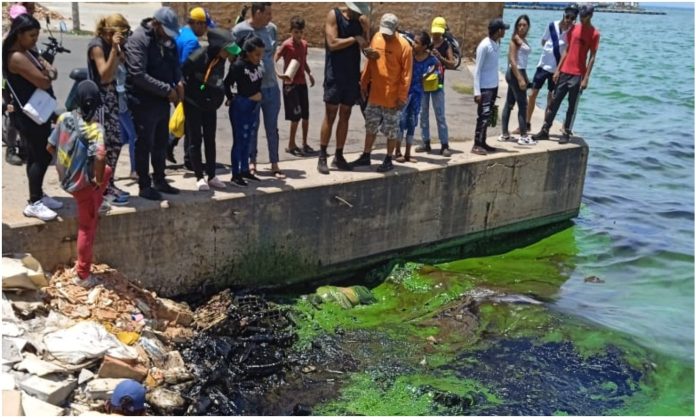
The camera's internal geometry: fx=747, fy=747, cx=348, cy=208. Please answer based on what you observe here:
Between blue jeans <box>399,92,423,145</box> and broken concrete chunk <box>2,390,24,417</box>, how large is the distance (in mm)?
5133

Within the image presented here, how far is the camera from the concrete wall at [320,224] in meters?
6.50

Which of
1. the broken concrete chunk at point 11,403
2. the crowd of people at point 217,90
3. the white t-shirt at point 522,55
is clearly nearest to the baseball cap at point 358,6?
the crowd of people at point 217,90

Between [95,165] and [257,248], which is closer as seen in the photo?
[95,165]

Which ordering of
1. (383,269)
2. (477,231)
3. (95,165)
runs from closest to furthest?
(95,165) < (383,269) < (477,231)

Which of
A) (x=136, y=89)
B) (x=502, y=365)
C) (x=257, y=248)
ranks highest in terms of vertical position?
(x=136, y=89)

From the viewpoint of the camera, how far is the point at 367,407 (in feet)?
19.0

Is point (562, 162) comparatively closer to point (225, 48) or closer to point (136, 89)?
point (225, 48)

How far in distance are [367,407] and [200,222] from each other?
7.65 ft

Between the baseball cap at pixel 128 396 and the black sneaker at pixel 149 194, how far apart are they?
6.75ft

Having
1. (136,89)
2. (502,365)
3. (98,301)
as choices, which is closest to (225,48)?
(136,89)

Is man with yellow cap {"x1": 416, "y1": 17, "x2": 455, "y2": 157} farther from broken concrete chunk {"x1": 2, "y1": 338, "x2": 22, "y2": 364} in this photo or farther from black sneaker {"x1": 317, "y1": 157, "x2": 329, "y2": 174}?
broken concrete chunk {"x1": 2, "y1": 338, "x2": 22, "y2": 364}

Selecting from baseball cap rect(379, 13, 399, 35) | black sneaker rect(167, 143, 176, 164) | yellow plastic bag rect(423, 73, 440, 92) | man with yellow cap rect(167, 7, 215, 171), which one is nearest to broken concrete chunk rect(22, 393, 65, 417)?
man with yellow cap rect(167, 7, 215, 171)

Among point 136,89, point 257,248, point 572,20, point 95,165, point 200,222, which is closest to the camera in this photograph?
point 95,165

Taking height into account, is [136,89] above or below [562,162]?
above
